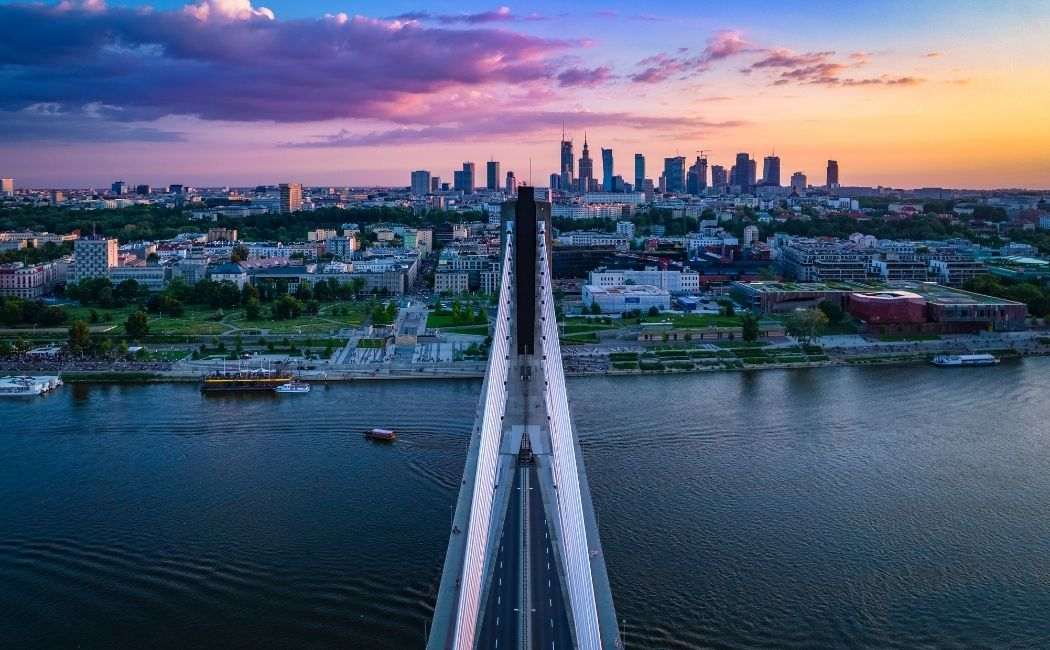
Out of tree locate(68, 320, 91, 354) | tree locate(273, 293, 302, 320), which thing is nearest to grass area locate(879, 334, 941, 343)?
tree locate(273, 293, 302, 320)

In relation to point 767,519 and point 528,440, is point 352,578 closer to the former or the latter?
point 528,440

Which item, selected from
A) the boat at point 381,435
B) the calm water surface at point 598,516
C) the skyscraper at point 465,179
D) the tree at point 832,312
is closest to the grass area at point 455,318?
the calm water surface at point 598,516

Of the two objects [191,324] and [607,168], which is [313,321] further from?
[607,168]

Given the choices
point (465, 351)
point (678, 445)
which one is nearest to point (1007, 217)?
point (465, 351)

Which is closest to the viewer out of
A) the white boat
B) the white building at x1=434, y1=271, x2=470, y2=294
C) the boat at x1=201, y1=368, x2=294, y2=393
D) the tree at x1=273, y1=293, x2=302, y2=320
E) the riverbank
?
the white boat

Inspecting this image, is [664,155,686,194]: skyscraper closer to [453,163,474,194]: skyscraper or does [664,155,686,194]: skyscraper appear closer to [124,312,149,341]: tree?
[453,163,474,194]: skyscraper

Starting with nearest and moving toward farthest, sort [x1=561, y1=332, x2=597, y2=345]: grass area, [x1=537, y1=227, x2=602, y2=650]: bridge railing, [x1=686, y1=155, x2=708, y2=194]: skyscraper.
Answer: [x1=537, y1=227, x2=602, y2=650]: bridge railing < [x1=561, y1=332, x2=597, y2=345]: grass area < [x1=686, y1=155, x2=708, y2=194]: skyscraper

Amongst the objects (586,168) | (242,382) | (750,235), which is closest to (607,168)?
(586,168)
